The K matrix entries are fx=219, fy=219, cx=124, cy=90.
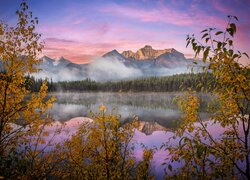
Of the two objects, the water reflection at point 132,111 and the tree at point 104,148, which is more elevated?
the tree at point 104,148

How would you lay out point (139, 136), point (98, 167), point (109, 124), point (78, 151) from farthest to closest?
point (139, 136) < point (78, 151) < point (98, 167) < point (109, 124)

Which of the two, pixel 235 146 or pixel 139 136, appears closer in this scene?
pixel 235 146

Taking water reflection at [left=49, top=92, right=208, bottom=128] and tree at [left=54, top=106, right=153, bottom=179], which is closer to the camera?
tree at [left=54, top=106, right=153, bottom=179]

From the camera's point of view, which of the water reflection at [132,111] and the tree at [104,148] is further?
the water reflection at [132,111]

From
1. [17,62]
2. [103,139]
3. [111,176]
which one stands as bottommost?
[111,176]

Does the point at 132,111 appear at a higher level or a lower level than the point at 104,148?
lower

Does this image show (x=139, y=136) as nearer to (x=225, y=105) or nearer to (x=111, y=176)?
(x=111, y=176)

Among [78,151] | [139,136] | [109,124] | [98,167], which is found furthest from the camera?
[139,136]

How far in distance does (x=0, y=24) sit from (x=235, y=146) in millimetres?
9808

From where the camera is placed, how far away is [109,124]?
10.8m

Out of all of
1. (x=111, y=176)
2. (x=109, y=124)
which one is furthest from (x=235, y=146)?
(x=111, y=176)

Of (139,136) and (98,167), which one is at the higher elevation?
(98,167)

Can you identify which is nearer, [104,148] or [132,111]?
[104,148]

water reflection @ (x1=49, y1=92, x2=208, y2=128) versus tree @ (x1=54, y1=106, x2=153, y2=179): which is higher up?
tree @ (x1=54, y1=106, x2=153, y2=179)
